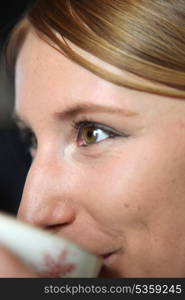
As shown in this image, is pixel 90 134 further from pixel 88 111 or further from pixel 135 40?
pixel 135 40

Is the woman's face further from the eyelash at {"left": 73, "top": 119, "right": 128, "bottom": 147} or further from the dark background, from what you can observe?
the dark background

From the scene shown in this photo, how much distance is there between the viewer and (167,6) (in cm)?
86

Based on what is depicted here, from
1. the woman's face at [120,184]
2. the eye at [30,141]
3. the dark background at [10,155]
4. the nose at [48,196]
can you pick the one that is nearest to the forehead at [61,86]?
the woman's face at [120,184]

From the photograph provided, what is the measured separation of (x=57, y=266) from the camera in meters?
0.69

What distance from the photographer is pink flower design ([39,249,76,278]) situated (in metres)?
0.68

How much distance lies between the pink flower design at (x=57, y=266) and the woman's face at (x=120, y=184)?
135 millimetres

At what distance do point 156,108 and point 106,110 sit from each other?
79mm

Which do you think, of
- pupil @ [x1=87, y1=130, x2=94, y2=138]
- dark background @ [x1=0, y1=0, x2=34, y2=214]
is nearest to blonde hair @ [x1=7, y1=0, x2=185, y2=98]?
pupil @ [x1=87, y1=130, x2=94, y2=138]

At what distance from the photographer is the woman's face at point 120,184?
0.84 meters

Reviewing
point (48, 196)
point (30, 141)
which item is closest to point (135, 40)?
point (48, 196)

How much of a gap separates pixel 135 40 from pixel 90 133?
18cm

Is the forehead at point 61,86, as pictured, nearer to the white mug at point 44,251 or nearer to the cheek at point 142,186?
the cheek at point 142,186

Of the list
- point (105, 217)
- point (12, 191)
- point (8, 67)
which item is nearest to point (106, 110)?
point (105, 217)

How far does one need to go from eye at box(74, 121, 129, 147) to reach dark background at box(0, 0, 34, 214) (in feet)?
1.56
